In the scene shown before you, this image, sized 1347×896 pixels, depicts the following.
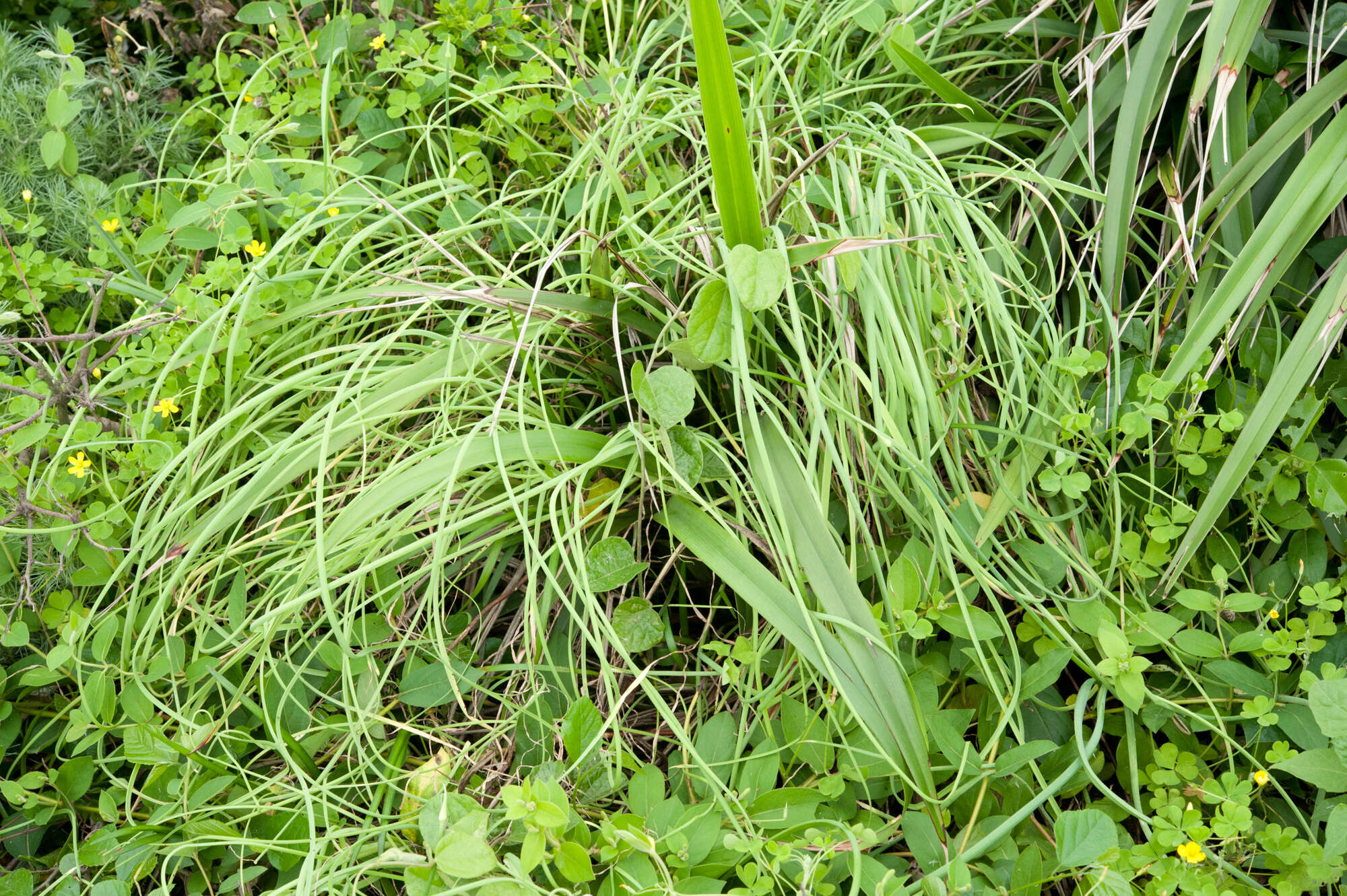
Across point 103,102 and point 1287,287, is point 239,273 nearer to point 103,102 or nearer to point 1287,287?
point 103,102

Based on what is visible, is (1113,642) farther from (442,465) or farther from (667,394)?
(442,465)

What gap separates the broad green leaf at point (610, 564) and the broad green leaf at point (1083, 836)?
56 centimetres

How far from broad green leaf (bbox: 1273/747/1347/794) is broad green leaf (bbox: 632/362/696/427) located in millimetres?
789

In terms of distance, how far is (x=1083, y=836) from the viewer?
0.97m

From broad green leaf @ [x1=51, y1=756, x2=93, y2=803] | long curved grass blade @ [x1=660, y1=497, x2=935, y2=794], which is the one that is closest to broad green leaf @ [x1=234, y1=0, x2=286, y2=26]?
broad green leaf @ [x1=51, y1=756, x2=93, y2=803]

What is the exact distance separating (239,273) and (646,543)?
0.82 meters

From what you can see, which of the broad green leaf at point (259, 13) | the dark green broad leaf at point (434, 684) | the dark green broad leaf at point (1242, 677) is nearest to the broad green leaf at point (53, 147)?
the broad green leaf at point (259, 13)

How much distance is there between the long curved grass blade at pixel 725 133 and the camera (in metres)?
0.97

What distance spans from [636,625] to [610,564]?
86mm

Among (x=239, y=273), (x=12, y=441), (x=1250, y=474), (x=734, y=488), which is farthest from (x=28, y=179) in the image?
(x=1250, y=474)

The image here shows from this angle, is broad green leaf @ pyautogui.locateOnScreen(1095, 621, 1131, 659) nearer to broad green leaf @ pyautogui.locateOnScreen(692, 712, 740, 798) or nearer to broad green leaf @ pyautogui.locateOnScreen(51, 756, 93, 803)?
broad green leaf @ pyautogui.locateOnScreen(692, 712, 740, 798)

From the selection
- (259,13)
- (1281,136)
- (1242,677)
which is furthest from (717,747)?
(259,13)

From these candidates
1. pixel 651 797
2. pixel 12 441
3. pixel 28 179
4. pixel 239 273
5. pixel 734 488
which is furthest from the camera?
pixel 28 179

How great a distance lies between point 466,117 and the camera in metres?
1.83
